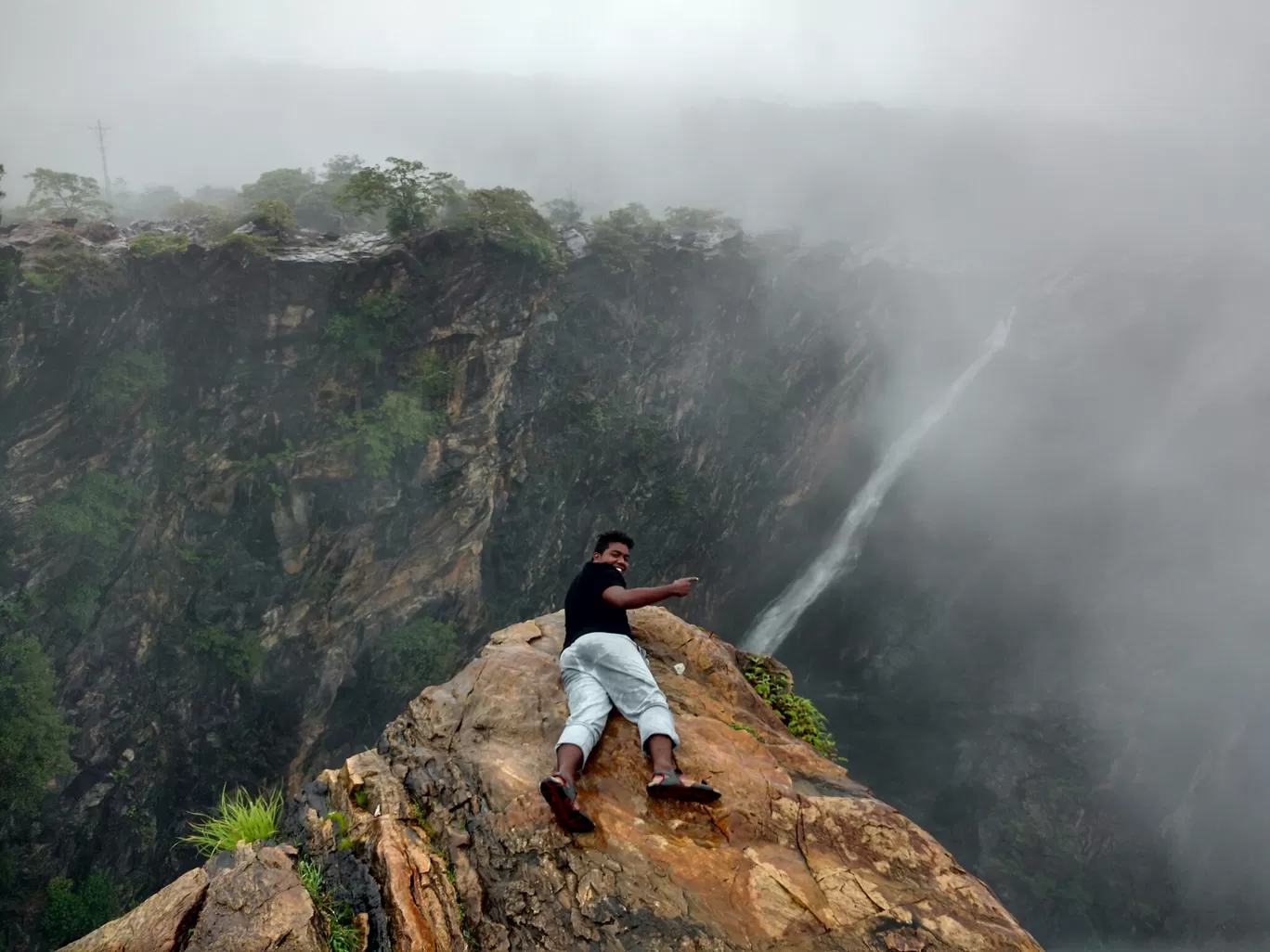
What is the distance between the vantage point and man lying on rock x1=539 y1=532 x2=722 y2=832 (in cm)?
381

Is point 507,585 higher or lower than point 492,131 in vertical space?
lower

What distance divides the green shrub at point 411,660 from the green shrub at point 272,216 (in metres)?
11.4

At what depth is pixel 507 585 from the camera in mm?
20766

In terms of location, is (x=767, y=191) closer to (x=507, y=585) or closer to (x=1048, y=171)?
(x=1048, y=171)

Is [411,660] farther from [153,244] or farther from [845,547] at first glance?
[845,547]

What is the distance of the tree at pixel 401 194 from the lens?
16.1 metres

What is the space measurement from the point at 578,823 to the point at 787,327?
26.3m

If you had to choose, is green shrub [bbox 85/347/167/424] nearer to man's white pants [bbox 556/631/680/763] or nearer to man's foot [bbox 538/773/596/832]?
man's white pants [bbox 556/631/680/763]

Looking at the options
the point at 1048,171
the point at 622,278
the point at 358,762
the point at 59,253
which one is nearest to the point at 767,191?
the point at 1048,171

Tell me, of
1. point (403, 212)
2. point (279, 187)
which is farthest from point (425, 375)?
point (279, 187)

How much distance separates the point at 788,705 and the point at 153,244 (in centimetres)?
1696

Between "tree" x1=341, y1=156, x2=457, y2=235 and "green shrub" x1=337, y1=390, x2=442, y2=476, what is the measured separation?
15.3 feet

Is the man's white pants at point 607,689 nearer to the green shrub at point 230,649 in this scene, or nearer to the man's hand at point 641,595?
the man's hand at point 641,595

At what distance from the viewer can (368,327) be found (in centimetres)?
1678
